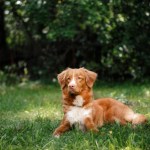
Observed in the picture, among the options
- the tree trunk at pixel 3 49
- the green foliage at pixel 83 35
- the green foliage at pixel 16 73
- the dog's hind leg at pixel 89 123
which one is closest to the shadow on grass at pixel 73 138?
the dog's hind leg at pixel 89 123

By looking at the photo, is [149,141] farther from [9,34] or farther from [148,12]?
[9,34]

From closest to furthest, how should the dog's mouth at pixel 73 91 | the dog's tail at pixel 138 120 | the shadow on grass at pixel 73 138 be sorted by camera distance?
the shadow on grass at pixel 73 138 < the dog's mouth at pixel 73 91 < the dog's tail at pixel 138 120

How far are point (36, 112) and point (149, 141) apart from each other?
3.69m

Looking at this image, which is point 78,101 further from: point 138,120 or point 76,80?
point 138,120

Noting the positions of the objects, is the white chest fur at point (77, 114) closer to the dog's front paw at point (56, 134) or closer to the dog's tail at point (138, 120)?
the dog's front paw at point (56, 134)

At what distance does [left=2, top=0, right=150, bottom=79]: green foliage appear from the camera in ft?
45.1

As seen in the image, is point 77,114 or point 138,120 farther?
point 138,120

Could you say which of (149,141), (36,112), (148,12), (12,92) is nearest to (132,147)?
(149,141)

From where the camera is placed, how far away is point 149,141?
20.0ft

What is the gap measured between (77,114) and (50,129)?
66cm

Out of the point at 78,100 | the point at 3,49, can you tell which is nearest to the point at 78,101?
the point at 78,100

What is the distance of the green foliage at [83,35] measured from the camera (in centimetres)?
1376

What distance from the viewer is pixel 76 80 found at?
6883 mm

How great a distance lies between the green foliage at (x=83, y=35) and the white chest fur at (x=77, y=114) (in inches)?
243
